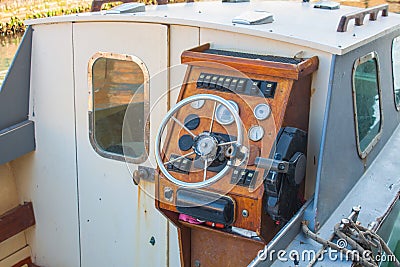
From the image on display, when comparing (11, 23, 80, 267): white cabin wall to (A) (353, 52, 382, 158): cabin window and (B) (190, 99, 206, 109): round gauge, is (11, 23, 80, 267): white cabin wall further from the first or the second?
(A) (353, 52, 382, 158): cabin window

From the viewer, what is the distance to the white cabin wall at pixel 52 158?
3.67m

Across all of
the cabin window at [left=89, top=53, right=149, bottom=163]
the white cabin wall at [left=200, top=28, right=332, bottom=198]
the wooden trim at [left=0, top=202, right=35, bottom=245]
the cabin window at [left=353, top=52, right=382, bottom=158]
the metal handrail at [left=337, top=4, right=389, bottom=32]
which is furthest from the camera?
the wooden trim at [left=0, top=202, right=35, bottom=245]

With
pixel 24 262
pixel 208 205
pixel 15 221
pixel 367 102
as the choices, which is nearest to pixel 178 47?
pixel 208 205

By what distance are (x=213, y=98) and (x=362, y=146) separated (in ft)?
3.97

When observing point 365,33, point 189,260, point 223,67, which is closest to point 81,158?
point 189,260

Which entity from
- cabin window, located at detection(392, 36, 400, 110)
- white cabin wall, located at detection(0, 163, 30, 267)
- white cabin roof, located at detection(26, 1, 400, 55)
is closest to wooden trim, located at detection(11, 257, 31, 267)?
white cabin wall, located at detection(0, 163, 30, 267)

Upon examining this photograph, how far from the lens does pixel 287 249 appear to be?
264 cm

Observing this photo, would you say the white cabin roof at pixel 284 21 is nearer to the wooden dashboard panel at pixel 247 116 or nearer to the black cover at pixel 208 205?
the wooden dashboard panel at pixel 247 116

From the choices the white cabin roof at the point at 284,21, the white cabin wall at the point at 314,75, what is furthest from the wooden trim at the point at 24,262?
the white cabin wall at the point at 314,75

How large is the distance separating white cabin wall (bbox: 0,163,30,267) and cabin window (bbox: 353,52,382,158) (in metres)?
2.32

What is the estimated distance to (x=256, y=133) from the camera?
8.64ft

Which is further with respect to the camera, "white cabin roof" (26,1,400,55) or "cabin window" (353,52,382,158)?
"cabin window" (353,52,382,158)

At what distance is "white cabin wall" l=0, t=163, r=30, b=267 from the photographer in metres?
3.98

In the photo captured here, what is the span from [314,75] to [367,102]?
0.75 metres
